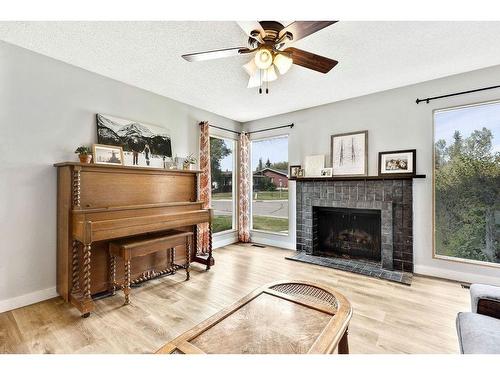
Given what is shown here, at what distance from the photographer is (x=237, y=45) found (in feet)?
7.18

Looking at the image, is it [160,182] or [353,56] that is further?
[160,182]

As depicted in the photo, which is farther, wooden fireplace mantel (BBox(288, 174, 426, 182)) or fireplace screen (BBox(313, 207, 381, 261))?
fireplace screen (BBox(313, 207, 381, 261))

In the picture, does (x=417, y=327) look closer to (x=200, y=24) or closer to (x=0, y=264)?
(x=200, y=24)

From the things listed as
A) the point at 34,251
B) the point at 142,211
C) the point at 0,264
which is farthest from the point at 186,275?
the point at 0,264

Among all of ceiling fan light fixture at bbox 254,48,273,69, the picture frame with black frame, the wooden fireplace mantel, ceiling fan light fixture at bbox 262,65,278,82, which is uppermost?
ceiling fan light fixture at bbox 262,65,278,82

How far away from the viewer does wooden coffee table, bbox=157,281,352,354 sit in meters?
1.08

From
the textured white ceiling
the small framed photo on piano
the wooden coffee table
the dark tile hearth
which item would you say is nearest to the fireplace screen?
the dark tile hearth

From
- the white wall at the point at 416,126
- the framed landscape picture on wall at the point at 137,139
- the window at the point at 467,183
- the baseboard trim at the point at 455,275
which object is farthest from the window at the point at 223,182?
the window at the point at 467,183

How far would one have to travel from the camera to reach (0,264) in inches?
84.1

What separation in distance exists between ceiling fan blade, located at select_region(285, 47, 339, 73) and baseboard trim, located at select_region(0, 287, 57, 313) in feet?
10.7

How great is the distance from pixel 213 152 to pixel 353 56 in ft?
9.15

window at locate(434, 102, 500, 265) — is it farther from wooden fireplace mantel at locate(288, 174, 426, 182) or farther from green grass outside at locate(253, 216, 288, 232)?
green grass outside at locate(253, 216, 288, 232)

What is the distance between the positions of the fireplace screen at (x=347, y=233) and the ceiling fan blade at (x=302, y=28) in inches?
109

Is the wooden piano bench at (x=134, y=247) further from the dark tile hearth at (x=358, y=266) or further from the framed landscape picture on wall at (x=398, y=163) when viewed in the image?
the framed landscape picture on wall at (x=398, y=163)
